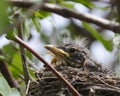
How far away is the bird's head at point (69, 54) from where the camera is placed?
8.08ft

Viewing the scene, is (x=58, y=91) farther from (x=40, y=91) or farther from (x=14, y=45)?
(x=14, y=45)

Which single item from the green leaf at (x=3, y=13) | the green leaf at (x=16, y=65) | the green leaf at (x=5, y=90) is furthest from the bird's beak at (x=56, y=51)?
the green leaf at (x=3, y=13)

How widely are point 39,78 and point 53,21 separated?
28.7 inches

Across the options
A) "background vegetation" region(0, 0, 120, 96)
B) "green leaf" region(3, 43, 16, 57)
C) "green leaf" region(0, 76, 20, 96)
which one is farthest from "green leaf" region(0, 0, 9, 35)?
"green leaf" region(3, 43, 16, 57)

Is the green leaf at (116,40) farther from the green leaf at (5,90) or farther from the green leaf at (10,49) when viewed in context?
the green leaf at (10,49)

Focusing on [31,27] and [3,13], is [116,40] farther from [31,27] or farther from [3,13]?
[3,13]

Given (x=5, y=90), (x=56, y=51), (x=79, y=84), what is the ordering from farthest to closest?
(x=56, y=51)
(x=79, y=84)
(x=5, y=90)

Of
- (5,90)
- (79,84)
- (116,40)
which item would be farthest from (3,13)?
(116,40)

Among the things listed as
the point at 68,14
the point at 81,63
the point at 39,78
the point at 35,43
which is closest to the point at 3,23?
the point at 68,14

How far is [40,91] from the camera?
2.05 metres

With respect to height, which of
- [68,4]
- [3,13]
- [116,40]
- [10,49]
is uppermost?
[68,4]

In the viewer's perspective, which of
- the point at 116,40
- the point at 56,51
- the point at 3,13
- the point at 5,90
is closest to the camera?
the point at 3,13

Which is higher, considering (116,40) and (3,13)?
(116,40)

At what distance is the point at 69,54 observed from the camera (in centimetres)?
253
